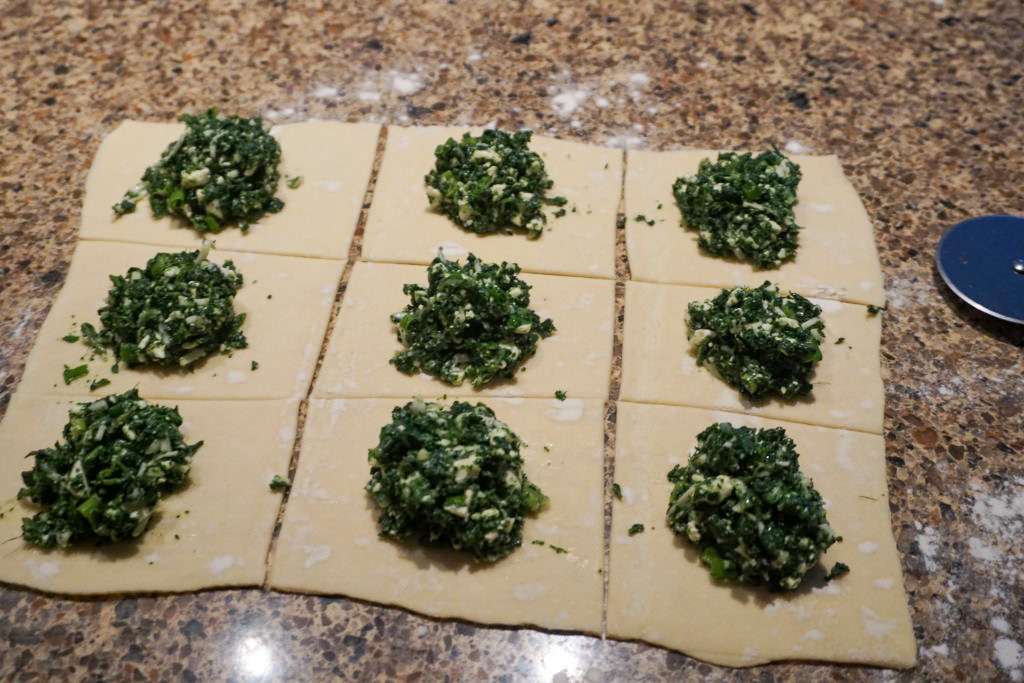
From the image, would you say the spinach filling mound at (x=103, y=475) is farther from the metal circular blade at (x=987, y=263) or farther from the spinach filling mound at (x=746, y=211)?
the metal circular blade at (x=987, y=263)

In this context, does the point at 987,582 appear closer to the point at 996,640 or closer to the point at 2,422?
the point at 996,640

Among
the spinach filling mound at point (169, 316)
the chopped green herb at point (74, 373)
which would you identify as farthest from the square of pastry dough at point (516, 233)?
the chopped green herb at point (74, 373)

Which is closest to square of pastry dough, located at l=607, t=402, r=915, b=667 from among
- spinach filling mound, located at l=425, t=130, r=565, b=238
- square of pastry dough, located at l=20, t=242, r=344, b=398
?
spinach filling mound, located at l=425, t=130, r=565, b=238

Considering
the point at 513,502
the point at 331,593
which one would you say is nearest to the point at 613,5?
the point at 513,502

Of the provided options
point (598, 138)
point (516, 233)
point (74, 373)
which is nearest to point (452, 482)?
point (516, 233)

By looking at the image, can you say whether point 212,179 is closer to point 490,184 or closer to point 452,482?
point 490,184

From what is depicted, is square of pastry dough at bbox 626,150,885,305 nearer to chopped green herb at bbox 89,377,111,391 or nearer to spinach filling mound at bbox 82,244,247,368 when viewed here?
spinach filling mound at bbox 82,244,247,368
